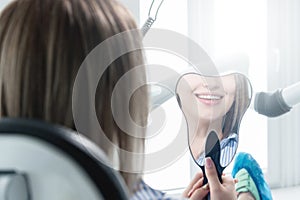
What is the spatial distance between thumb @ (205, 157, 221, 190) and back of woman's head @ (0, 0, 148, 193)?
487 mm

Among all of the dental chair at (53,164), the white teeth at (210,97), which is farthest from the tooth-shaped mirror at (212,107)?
the dental chair at (53,164)

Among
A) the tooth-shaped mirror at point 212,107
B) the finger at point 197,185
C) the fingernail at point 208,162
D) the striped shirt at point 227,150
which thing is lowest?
the finger at point 197,185

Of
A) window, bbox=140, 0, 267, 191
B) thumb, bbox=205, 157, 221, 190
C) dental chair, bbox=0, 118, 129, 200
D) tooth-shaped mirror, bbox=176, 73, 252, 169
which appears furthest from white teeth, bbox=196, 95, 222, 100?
dental chair, bbox=0, 118, 129, 200

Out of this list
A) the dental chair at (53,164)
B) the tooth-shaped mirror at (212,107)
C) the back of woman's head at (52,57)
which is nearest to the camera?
the dental chair at (53,164)

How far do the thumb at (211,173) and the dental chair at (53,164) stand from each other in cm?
70

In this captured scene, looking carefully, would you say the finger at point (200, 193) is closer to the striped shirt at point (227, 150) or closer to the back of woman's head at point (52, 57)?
the striped shirt at point (227, 150)

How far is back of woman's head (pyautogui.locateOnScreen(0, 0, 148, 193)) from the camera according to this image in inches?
16.5

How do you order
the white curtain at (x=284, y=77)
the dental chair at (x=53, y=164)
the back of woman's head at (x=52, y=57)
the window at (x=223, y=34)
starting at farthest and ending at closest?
the white curtain at (x=284, y=77) → the window at (x=223, y=34) → the back of woman's head at (x=52, y=57) → the dental chair at (x=53, y=164)

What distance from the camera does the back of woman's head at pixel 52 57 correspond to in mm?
420

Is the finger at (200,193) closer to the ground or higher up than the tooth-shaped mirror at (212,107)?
closer to the ground

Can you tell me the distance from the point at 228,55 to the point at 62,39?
629mm

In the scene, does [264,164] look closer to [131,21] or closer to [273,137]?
[273,137]

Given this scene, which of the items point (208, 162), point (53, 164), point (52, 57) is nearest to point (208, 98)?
point (208, 162)

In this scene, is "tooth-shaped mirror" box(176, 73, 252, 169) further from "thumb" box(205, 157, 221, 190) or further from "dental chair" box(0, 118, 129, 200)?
"dental chair" box(0, 118, 129, 200)
